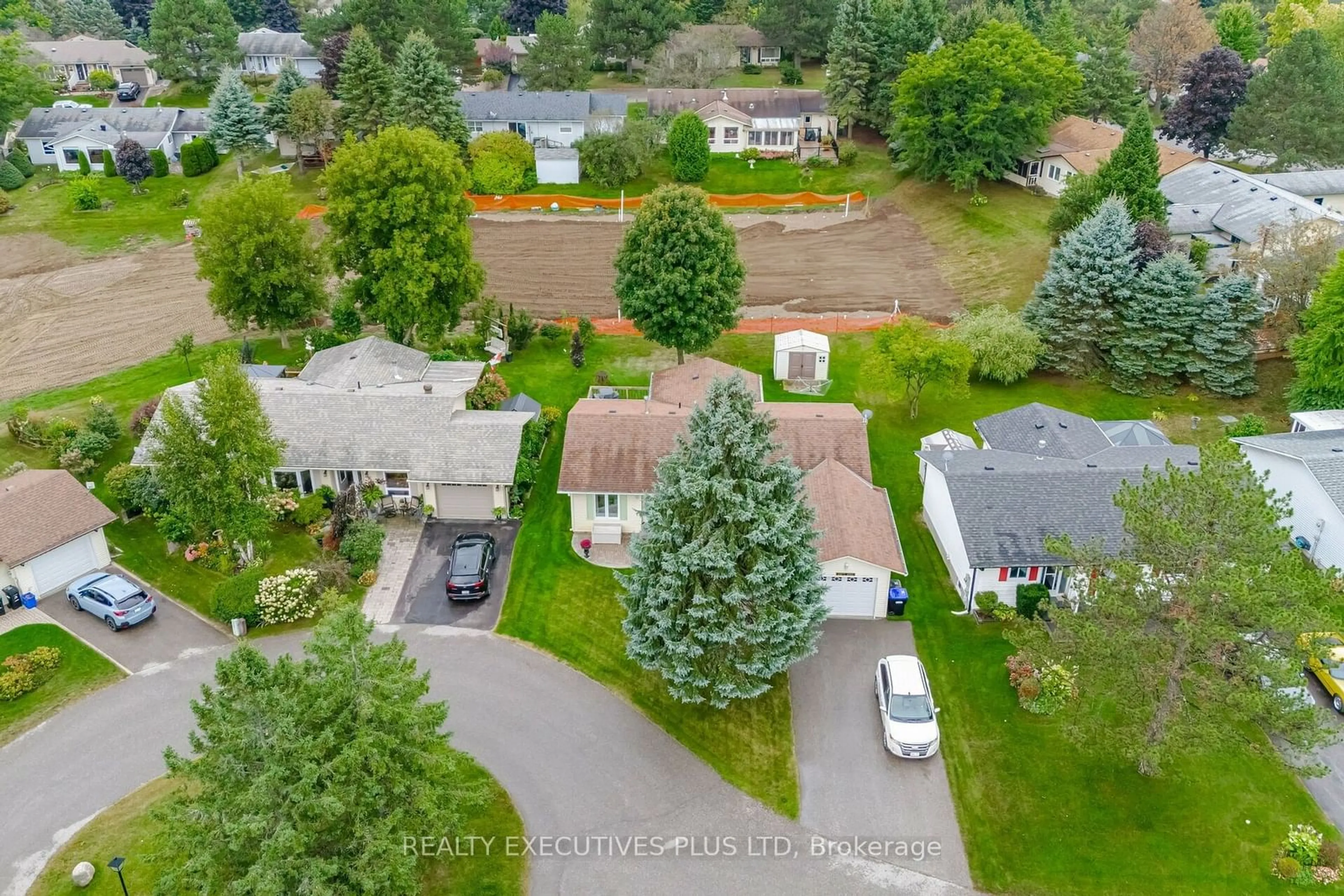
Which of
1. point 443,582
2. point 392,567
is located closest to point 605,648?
point 443,582

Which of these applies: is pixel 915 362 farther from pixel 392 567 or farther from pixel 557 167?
pixel 557 167

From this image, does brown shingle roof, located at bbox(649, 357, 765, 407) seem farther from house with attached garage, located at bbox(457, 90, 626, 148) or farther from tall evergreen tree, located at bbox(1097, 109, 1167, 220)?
house with attached garage, located at bbox(457, 90, 626, 148)

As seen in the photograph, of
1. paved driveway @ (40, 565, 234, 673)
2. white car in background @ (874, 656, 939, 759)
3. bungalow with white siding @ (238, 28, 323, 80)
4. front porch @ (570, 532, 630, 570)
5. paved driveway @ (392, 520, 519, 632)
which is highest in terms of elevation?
bungalow with white siding @ (238, 28, 323, 80)

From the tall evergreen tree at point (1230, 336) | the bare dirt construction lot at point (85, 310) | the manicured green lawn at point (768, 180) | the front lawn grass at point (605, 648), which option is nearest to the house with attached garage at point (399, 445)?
the front lawn grass at point (605, 648)

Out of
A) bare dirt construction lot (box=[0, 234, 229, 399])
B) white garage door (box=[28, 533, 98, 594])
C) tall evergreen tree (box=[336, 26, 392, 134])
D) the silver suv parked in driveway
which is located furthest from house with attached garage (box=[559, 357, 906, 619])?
tall evergreen tree (box=[336, 26, 392, 134])

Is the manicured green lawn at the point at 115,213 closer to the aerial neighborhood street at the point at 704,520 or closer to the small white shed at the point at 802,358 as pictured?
the aerial neighborhood street at the point at 704,520

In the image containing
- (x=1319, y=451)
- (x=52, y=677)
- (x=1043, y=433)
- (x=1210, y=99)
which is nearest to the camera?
(x=52, y=677)

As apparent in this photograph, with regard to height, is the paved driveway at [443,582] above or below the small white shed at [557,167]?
below
